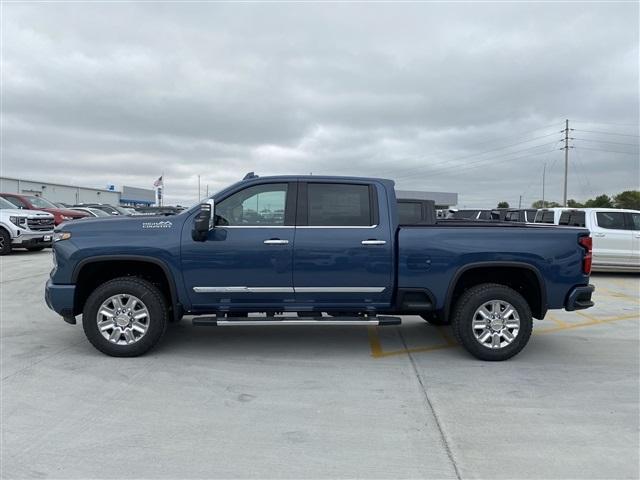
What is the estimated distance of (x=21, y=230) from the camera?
1560 centimetres

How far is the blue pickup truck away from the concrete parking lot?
495 mm

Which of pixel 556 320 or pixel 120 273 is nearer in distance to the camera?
pixel 120 273

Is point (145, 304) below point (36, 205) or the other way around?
below

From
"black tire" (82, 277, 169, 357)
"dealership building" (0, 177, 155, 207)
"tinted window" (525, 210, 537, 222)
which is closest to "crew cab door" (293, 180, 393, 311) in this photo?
"black tire" (82, 277, 169, 357)

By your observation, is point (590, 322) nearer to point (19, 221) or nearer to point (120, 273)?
point (120, 273)

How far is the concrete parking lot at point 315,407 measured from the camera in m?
3.40

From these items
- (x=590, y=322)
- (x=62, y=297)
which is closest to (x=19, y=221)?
(x=62, y=297)

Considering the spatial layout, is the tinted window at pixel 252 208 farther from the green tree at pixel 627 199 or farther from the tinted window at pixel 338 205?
the green tree at pixel 627 199

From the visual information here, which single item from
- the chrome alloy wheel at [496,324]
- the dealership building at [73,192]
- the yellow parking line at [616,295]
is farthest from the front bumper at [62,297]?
the dealership building at [73,192]

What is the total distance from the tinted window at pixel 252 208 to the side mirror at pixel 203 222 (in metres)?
0.18

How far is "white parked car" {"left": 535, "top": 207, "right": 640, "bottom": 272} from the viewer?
1291 cm

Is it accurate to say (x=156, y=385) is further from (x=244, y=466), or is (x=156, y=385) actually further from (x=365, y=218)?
(x=365, y=218)

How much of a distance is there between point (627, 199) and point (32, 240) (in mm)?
70312

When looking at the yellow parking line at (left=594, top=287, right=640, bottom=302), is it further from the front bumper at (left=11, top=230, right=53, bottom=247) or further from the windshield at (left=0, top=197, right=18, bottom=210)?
the windshield at (left=0, top=197, right=18, bottom=210)
